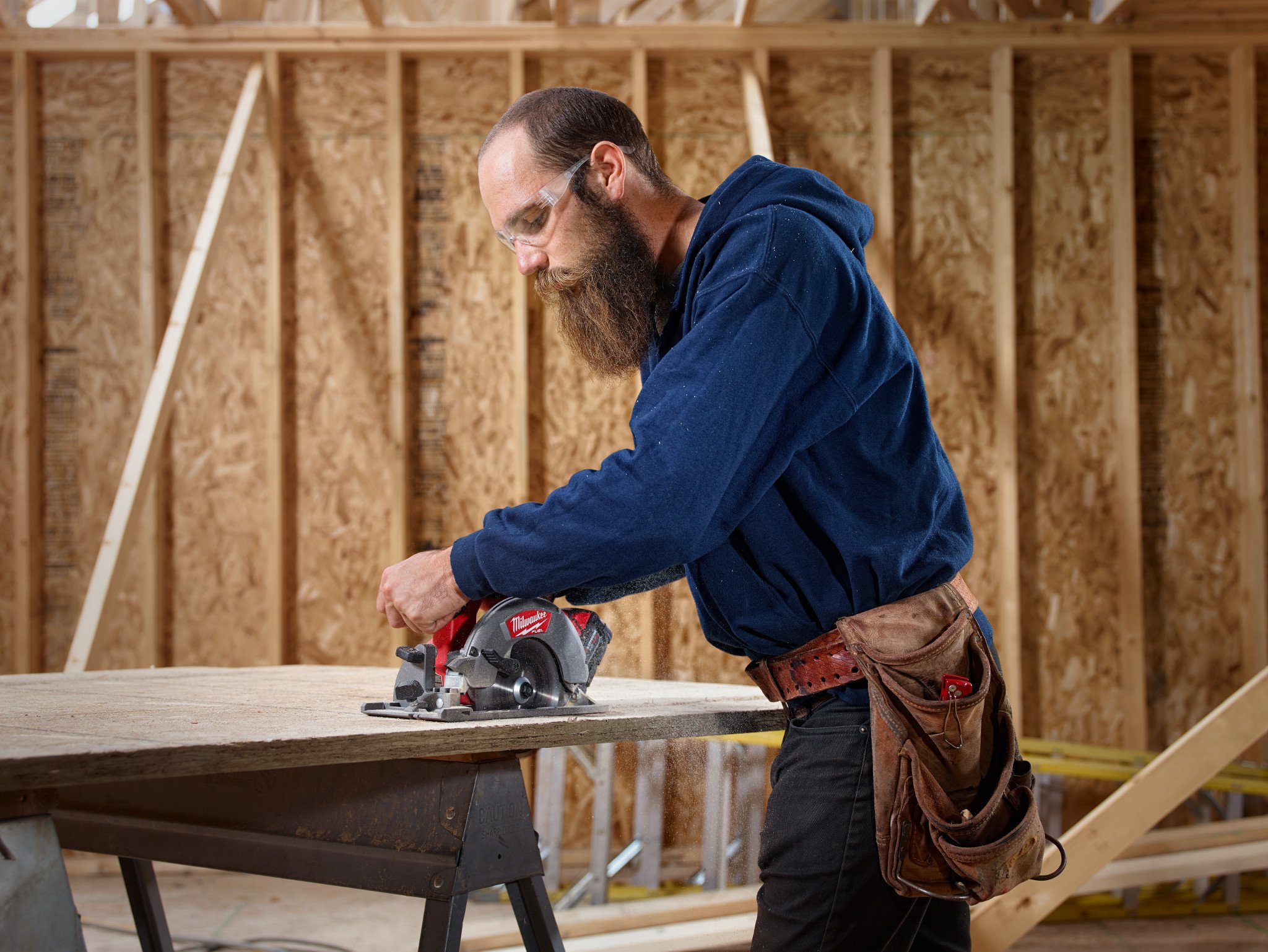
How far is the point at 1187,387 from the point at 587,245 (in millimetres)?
3908

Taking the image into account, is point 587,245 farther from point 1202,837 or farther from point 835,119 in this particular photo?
point 835,119

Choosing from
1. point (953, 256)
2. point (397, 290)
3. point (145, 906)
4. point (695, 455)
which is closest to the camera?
point (695, 455)

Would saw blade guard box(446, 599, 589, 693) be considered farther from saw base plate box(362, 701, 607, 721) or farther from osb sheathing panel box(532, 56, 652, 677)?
osb sheathing panel box(532, 56, 652, 677)

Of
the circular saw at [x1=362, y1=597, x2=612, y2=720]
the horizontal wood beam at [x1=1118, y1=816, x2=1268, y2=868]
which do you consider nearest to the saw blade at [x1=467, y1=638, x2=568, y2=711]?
the circular saw at [x1=362, y1=597, x2=612, y2=720]

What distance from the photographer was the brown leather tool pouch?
4.55ft

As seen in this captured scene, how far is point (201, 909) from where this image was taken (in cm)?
390

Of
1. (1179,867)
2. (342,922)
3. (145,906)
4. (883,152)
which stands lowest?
(342,922)

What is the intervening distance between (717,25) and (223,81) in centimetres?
215

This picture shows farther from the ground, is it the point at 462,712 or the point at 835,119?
the point at 835,119

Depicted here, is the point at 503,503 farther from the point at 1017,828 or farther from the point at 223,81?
the point at 1017,828

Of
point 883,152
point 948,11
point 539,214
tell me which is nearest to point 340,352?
point 883,152

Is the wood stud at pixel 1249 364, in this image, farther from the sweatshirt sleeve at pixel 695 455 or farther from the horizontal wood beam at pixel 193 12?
the horizontal wood beam at pixel 193 12

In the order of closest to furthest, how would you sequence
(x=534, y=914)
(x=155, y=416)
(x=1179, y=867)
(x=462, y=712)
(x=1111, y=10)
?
(x=462, y=712) → (x=534, y=914) → (x=1179, y=867) → (x=155, y=416) → (x=1111, y=10)

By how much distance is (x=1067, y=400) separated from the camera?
15.4 ft
